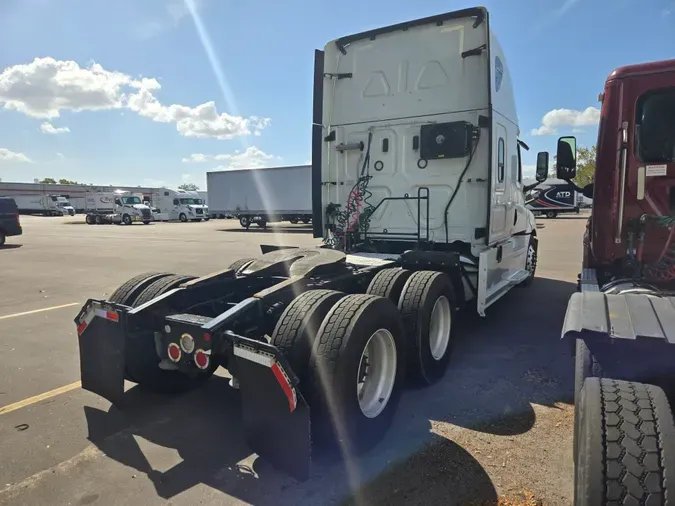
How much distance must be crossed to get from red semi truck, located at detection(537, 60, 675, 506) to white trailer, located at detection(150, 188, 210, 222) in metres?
41.1

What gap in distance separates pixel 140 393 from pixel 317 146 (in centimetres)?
395

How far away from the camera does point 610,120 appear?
3.64 m

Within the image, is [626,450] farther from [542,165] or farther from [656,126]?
[542,165]

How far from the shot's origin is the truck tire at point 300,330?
9.79ft

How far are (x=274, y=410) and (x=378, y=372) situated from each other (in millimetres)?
1158

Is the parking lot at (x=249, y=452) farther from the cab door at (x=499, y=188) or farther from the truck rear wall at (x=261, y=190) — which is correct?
the truck rear wall at (x=261, y=190)

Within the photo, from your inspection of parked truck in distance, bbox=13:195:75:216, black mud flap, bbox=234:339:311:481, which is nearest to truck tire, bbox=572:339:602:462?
black mud flap, bbox=234:339:311:481

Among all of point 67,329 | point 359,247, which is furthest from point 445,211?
Answer: point 67,329

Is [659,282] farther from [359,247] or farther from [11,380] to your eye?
[11,380]

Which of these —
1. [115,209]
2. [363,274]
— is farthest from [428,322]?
[115,209]

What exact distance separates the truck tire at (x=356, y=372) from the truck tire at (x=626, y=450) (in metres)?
1.43

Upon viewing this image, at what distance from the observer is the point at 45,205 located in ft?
194

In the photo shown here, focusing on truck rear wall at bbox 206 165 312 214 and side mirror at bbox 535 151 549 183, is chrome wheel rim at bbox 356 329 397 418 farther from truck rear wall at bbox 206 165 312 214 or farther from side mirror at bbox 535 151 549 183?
truck rear wall at bbox 206 165 312 214

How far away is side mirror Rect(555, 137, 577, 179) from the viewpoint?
15.3 ft
